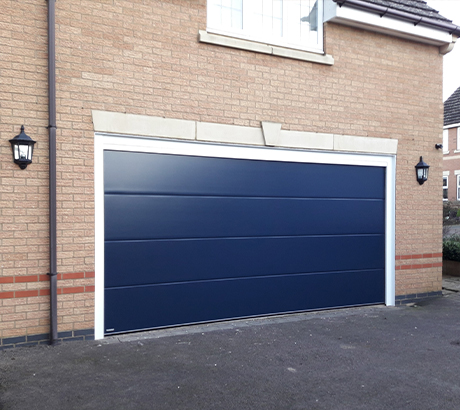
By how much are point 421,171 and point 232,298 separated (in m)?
4.12

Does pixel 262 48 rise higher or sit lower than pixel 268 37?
lower

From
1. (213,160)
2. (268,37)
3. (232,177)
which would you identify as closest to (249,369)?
(232,177)

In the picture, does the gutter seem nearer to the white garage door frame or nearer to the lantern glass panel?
the white garage door frame

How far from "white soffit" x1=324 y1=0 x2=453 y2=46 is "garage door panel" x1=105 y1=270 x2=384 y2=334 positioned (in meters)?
4.10

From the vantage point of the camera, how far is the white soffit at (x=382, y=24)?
7469 millimetres

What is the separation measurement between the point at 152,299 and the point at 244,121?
2.85 m

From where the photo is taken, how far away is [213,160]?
6809 millimetres

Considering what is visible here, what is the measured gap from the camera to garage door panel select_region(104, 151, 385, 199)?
20.4 ft

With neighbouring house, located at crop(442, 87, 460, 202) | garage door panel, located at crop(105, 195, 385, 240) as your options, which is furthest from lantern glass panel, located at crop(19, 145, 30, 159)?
neighbouring house, located at crop(442, 87, 460, 202)

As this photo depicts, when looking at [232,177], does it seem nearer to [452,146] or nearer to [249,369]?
[249,369]

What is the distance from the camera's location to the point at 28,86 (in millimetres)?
5555

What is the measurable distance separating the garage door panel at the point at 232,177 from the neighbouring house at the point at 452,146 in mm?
24826

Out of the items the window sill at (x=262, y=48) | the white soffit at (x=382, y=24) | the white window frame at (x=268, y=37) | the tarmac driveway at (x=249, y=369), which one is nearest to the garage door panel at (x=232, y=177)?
the window sill at (x=262, y=48)

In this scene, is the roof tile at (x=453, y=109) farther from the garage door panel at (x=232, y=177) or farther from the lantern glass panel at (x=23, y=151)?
the lantern glass panel at (x=23, y=151)
